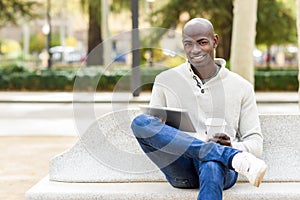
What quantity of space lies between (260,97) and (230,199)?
1900 cm

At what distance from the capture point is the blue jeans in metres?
4.23

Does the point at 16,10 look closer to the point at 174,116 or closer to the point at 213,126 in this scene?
the point at 213,126

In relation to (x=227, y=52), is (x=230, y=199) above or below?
above

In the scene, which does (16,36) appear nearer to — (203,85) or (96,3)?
(96,3)

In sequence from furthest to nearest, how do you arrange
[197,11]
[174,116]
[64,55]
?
[64,55]
[197,11]
[174,116]

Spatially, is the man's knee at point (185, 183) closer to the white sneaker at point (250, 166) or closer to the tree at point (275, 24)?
the white sneaker at point (250, 166)

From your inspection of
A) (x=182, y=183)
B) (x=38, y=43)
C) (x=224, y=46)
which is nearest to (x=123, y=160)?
(x=182, y=183)

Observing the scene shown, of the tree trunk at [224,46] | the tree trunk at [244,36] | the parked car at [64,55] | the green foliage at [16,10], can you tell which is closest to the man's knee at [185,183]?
the tree trunk at [244,36]

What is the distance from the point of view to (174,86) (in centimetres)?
477

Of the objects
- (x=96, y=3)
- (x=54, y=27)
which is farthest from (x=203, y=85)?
(x=54, y=27)

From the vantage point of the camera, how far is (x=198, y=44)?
182 inches

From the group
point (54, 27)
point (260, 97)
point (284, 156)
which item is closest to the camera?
point (284, 156)

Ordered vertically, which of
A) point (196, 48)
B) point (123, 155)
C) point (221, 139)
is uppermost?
point (196, 48)

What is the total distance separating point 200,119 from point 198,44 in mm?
530
